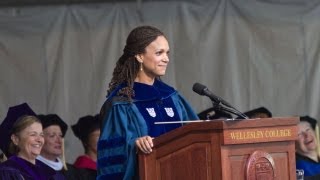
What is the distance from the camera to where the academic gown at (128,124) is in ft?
15.4

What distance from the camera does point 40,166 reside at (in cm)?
690

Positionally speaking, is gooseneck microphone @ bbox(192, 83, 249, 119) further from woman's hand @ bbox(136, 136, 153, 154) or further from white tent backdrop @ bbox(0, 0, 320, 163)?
white tent backdrop @ bbox(0, 0, 320, 163)

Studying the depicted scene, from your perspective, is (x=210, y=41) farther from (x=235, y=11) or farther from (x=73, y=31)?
(x=73, y=31)

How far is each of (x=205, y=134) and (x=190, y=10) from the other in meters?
4.03

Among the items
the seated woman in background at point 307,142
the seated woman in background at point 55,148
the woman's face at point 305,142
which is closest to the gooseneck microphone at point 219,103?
the seated woman in background at point 55,148

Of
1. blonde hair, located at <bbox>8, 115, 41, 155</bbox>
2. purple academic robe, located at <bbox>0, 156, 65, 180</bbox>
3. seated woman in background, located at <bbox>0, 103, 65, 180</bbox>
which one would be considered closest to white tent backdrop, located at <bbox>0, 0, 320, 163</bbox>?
seated woman in background, located at <bbox>0, 103, 65, 180</bbox>

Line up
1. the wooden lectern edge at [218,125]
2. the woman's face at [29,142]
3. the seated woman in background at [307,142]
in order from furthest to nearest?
the seated woman in background at [307,142]
the woman's face at [29,142]
the wooden lectern edge at [218,125]

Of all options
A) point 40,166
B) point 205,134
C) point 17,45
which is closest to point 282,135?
point 205,134

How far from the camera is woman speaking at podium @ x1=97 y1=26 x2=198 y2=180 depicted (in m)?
4.71

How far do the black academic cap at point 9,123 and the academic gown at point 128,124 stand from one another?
7.78 feet

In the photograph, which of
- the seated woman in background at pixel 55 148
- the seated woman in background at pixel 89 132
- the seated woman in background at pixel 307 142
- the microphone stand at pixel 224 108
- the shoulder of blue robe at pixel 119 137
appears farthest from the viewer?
the seated woman in background at pixel 89 132

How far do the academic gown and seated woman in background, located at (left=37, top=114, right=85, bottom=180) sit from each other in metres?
2.92

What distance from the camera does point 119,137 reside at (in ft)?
15.4

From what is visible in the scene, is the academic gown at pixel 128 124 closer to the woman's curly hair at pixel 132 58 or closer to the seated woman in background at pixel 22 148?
the woman's curly hair at pixel 132 58
